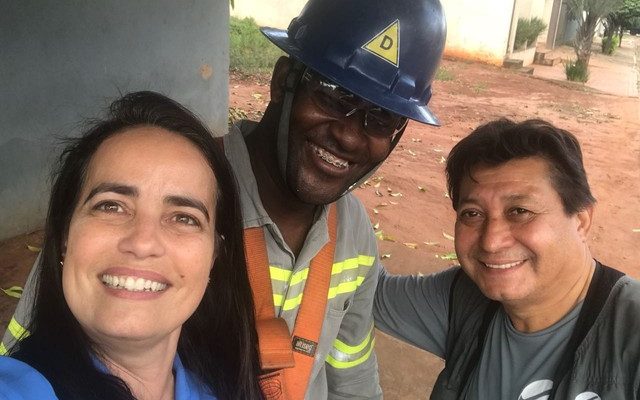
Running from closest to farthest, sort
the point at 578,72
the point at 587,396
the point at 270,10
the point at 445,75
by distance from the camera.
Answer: the point at 587,396 → the point at 445,75 → the point at 578,72 → the point at 270,10

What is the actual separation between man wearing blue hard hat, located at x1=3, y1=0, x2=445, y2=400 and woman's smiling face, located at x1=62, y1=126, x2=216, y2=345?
400mm

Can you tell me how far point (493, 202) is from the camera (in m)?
2.00

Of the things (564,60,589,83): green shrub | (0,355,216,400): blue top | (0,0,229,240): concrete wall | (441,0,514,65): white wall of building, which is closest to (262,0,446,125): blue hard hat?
(0,355,216,400): blue top

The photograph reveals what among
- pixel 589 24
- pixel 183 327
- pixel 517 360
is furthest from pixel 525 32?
pixel 183 327

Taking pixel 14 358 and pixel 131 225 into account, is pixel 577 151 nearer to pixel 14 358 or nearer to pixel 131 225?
pixel 131 225

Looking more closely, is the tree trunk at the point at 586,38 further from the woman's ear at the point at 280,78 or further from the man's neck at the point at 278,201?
the man's neck at the point at 278,201

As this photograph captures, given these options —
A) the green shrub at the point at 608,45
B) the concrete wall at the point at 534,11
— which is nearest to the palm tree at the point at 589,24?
the concrete wall at the point at 534,11

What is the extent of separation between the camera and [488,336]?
2.12 meters

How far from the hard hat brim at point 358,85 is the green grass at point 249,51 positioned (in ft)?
41.8

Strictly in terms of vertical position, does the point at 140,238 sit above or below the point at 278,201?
above

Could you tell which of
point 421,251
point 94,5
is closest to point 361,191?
point 421,251

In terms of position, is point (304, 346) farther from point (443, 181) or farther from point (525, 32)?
point (525, 32)

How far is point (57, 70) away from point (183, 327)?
4307mm

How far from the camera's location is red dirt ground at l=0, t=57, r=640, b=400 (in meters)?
4.30
